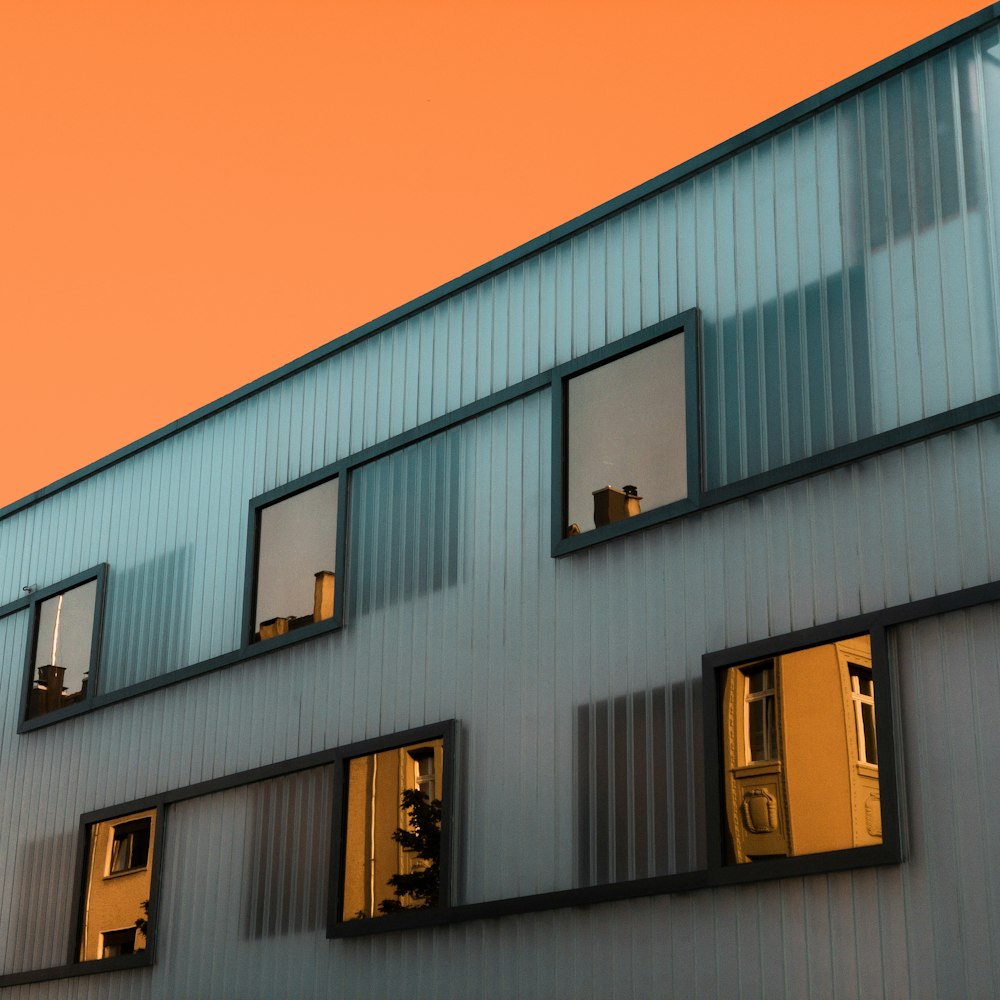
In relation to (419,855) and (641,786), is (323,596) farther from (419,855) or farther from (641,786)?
(641,786)

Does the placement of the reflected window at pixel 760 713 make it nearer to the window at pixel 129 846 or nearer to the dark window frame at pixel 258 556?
the dark window frame at pixel 258 556

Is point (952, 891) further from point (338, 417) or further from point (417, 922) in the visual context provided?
point (338, 417)

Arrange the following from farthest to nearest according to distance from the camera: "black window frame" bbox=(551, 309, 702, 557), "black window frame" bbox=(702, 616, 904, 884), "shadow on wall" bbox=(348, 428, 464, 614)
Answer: "shadow on wall" bbox=(348, 428, 464, 614) < "black window frame" bbox=(551, 309, 702, 557) < "black window frame" bbox=(702, 616, 904, 884)

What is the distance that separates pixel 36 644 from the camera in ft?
86.0

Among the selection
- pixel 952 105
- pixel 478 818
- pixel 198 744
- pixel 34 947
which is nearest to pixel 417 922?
pixel 478 818

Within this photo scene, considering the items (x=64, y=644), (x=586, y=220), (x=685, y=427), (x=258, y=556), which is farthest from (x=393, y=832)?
(x=64, y=644)

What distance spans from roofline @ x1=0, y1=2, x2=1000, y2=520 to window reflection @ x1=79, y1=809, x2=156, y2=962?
19.9 feet

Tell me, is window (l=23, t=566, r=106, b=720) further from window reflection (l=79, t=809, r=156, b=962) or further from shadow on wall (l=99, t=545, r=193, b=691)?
window reflection (l=79, t=809, r=156, b=962)

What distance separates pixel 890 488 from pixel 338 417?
9160 millimetres

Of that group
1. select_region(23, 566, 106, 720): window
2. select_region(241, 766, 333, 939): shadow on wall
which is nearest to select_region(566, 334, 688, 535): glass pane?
Answer: select_region(241, 766, 333, 939): shadow on wall

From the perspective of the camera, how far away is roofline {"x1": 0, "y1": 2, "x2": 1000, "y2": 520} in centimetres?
1608

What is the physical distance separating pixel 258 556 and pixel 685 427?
25.7 ft

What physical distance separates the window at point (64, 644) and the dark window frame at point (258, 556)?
3.83 meters

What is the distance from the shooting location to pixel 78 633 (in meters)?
25.4
